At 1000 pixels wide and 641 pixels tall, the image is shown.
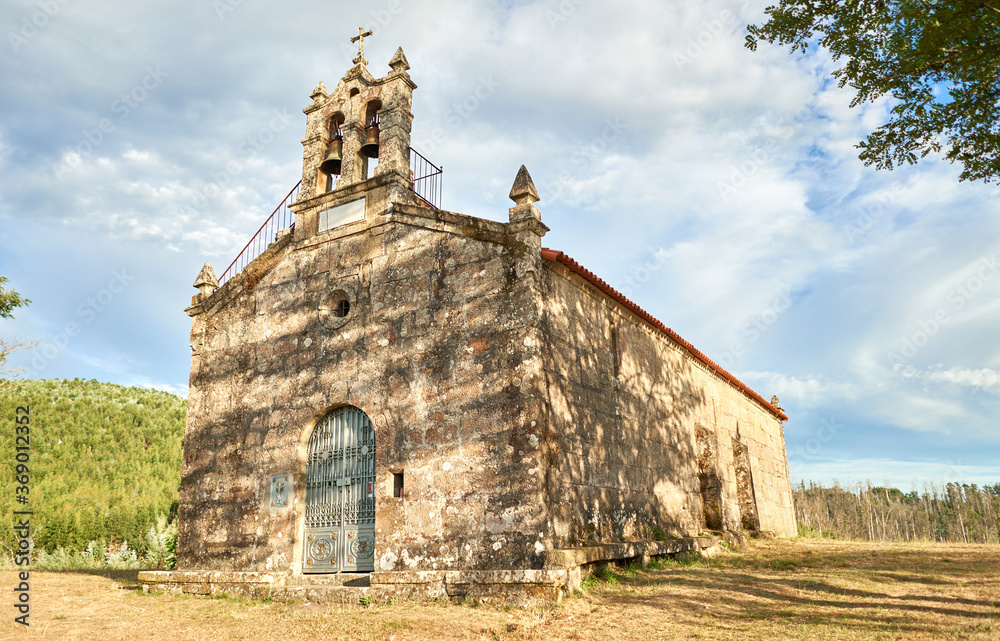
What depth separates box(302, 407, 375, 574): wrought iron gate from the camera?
10312 mm

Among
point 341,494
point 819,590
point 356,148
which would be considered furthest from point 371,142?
point 819,590

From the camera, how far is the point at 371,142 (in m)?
12.2

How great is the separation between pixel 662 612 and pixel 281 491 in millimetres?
6577

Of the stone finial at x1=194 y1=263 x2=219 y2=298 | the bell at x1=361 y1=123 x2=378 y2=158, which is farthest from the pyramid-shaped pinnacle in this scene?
the bell at x1=361 y1=123 x2=378 y2=158

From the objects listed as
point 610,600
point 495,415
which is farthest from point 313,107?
point 610,600

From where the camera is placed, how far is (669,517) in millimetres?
12547

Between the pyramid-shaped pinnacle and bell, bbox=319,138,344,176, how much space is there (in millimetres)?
3321

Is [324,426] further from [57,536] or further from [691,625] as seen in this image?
[57,536]

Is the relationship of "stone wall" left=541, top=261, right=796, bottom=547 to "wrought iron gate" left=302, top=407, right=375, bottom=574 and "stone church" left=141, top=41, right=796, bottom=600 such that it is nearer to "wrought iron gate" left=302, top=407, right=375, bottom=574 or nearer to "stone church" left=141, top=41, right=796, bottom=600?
"stone church" left=141, top=41, right=796, bottom=600

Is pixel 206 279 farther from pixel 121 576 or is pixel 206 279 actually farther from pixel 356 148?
pixel 121 576

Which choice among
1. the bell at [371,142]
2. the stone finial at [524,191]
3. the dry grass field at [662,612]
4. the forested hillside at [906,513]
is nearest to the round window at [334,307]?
the bell at [371,142]

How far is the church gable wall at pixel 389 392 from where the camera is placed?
30.0 feet

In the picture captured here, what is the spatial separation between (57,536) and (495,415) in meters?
18.6

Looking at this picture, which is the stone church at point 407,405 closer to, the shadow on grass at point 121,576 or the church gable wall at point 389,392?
the church gable wall at point 389,392
